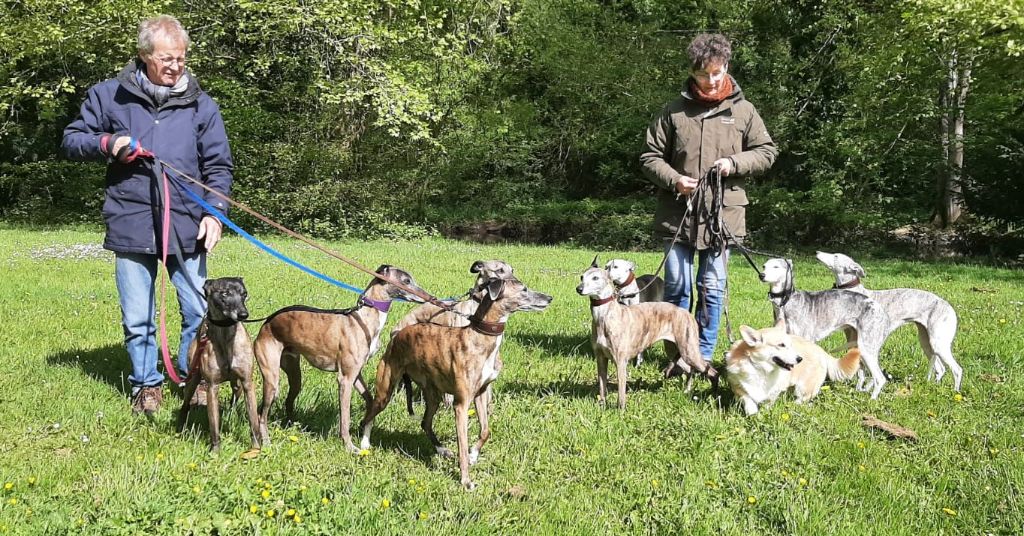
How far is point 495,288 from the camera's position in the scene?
414 cm

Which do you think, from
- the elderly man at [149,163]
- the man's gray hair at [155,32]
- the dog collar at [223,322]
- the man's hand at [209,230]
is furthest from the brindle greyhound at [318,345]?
the man's gray hair at [155,32]

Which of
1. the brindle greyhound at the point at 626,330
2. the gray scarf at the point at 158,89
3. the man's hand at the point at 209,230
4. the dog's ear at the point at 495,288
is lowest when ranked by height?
the brindle greyhound at the point at 626,330

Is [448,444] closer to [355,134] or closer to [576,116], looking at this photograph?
[355,134]

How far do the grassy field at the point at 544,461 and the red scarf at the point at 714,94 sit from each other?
250 cm

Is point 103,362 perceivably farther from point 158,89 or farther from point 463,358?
point 463,358

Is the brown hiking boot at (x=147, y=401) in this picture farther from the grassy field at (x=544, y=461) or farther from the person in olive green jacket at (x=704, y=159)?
the person in olive green jacket at (x=704, y=159)

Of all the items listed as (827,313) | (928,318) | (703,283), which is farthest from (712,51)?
(928,318)

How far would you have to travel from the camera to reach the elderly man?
15.3 feet

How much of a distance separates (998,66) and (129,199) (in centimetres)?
2227

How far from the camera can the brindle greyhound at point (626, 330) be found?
559cm

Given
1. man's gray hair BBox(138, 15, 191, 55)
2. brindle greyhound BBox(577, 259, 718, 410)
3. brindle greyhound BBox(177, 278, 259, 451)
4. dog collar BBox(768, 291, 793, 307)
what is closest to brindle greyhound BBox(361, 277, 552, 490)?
brindle greyhound BBox(177, 278, 259, 451)

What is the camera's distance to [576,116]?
30.7 meters

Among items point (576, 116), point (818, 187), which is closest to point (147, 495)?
point (818, 187)

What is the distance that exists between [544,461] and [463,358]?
930 millimetres
